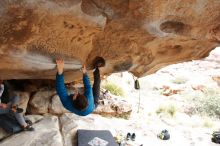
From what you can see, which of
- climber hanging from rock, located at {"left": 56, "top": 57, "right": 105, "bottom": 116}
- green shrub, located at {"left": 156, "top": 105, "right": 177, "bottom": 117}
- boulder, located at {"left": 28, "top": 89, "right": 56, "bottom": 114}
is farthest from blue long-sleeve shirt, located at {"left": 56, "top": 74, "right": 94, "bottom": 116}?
green shrub, located at {"left": 156, "top": 105, "right": 177, "bottom": 117}

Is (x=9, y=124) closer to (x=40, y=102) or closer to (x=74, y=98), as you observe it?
(x=40, y=102)

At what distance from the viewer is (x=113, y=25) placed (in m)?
4.45

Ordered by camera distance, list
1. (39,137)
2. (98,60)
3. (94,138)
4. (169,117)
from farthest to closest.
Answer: (169,117), (94,138), (39,137), (98,60)

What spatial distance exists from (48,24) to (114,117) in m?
4.37

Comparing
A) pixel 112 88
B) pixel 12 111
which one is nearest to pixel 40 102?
pixel 12 111

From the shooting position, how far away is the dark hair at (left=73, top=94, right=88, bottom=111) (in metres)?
4.10

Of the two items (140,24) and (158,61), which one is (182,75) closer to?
(158,61)

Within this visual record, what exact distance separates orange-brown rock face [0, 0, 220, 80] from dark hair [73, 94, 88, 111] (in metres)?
0.68

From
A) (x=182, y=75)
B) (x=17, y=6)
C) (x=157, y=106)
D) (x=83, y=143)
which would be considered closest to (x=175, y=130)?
(x=157, y=106)

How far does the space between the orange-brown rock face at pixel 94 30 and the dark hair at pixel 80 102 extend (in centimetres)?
68

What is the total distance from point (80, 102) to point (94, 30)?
0.97 meters

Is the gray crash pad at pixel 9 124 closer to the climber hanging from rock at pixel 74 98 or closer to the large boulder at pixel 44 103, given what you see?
the large boulder at pixel 44 103

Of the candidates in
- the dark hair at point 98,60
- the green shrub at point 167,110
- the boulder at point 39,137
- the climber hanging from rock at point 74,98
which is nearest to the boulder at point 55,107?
the boulder at point 39,137

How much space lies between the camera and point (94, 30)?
4.18 metres
